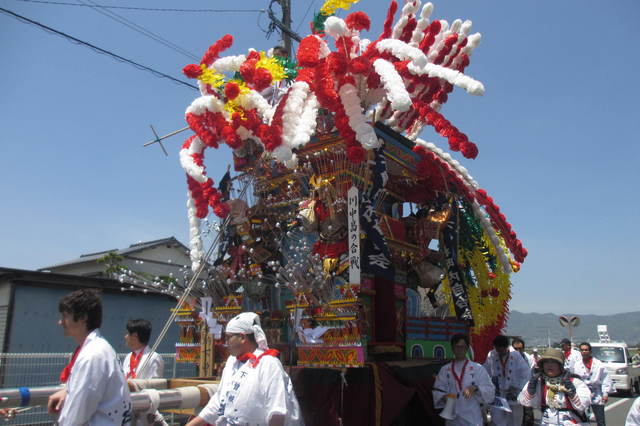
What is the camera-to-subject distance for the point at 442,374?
20.3 ft

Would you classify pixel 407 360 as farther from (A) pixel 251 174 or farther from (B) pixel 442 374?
(A) pixel 251 174

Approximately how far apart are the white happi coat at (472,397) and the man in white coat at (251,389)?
2955mm

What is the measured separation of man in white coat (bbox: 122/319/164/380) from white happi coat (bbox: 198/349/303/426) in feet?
4.94

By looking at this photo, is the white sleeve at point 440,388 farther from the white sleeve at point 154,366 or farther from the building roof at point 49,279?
the building roof at point 49,279

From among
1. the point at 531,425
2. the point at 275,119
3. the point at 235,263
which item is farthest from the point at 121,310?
the point at 531,425

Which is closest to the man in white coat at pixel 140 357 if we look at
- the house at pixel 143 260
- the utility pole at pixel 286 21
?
the utility pole at pixel 286 21

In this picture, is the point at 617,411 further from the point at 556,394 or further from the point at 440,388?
the point at 556,394

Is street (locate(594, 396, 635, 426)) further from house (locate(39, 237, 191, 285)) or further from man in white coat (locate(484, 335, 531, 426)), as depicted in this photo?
house (locate(39, 237, 191, 285))

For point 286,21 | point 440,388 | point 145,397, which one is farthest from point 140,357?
point 286,21

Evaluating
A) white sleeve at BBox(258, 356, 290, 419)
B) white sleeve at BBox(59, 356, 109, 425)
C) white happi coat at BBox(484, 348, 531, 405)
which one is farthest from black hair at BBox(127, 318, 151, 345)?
white happi coat at BBox(484, 348, 531, 405)

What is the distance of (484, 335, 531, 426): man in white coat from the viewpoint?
7215 mm

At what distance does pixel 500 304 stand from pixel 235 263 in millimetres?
4617

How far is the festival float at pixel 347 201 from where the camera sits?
6270mm

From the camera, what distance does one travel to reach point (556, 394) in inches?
188
